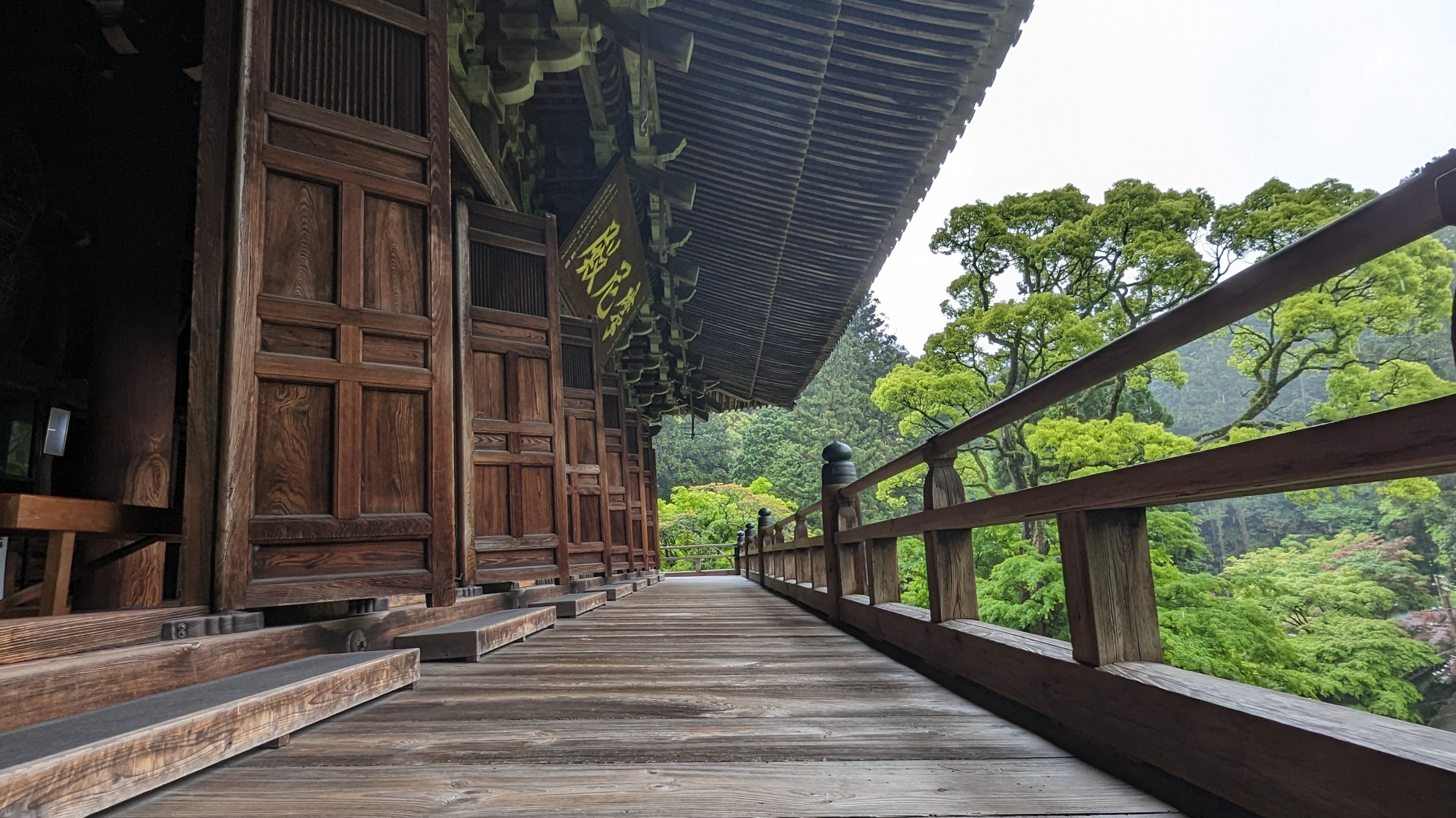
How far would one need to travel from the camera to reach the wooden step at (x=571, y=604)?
14.1 feet

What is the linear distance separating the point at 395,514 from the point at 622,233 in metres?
3.60

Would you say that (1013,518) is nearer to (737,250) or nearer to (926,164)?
(926,164)

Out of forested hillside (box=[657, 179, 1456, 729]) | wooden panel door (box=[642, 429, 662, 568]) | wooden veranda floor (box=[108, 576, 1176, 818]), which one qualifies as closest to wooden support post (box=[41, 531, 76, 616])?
wooden veranda floor (box=[108, 576, 1176, 818])

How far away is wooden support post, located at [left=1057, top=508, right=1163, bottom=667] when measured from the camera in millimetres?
1354

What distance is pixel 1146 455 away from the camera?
29.7ft

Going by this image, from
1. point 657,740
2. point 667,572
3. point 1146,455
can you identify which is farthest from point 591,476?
point 667,572

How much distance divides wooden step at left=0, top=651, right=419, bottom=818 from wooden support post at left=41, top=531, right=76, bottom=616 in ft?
3.37

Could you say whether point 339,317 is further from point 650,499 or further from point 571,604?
point 650,499

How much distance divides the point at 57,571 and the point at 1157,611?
3.20 meters

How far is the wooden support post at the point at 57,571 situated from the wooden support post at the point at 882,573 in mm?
2822

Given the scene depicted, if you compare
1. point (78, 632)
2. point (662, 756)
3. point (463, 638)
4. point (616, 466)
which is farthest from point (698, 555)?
point (662, 756)

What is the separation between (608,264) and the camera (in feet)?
19.4

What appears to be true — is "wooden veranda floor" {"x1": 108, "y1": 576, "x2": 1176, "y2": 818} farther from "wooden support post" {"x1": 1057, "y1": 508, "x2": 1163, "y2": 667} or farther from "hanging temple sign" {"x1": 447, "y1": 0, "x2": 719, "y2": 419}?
"hanging temple sign" {"x1": 447, "y1": 0, "x2": 719, "y2": 419}

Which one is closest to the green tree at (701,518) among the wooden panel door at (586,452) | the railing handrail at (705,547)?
the railing handrail at (705,547)
